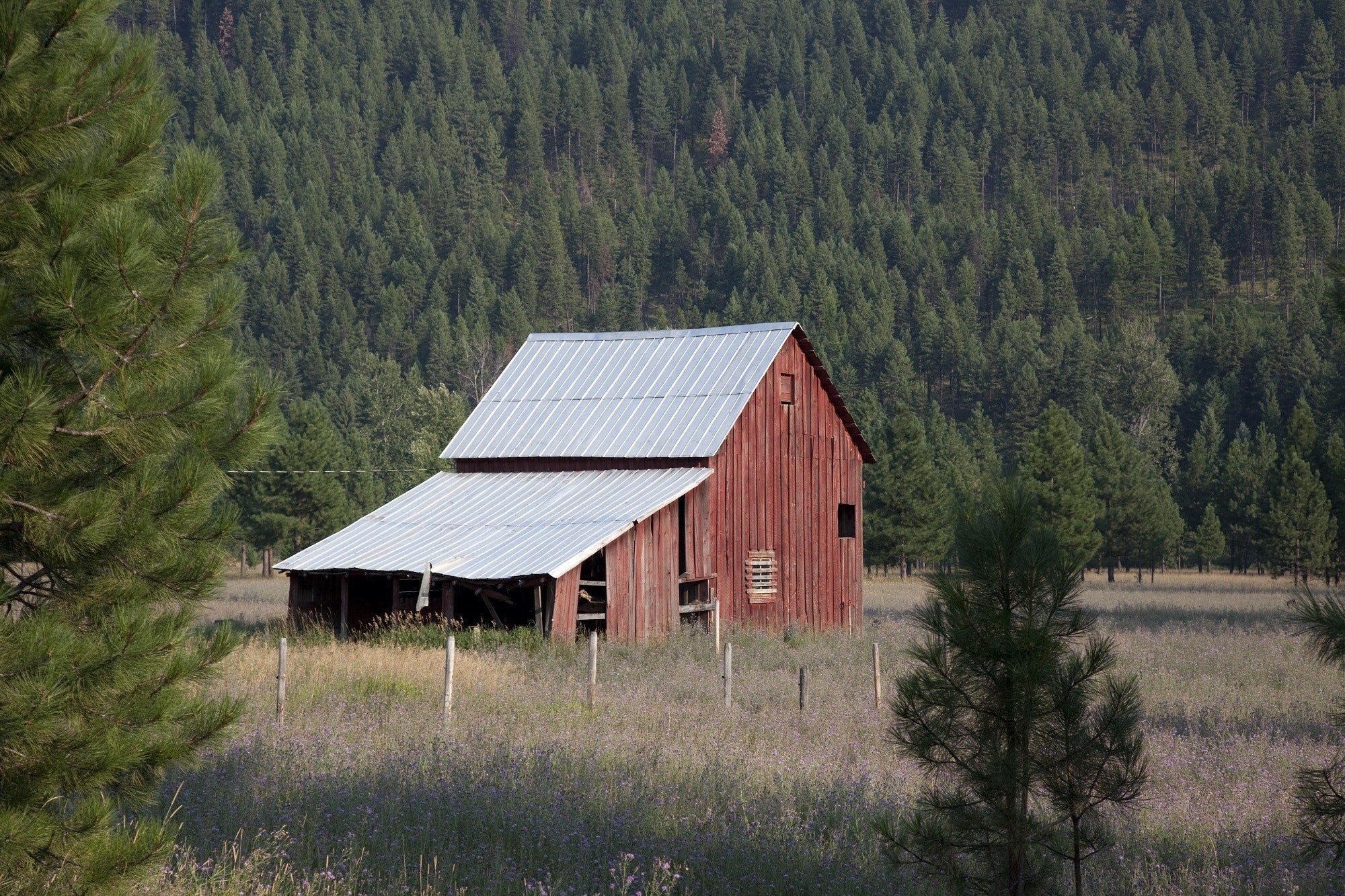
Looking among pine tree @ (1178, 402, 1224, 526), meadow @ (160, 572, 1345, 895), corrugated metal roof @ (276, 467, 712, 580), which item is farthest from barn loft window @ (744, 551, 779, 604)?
pine tree @ (1178, 402, 1224, 526)

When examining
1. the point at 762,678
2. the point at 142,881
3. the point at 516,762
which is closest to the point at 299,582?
the point at 762,678

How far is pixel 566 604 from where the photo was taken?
23.6 meters

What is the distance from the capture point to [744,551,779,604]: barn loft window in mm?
27641

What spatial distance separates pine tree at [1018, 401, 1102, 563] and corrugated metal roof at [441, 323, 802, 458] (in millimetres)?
19935

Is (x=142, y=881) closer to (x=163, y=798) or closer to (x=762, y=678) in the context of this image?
(x=163, y=798)

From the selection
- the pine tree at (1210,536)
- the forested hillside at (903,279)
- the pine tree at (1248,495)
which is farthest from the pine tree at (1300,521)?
the pine tree at (1210,536)

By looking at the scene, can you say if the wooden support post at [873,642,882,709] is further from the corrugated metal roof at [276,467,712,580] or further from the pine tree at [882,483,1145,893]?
the pine tree at [882,483,1145,893]

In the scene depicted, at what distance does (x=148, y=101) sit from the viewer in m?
6.53

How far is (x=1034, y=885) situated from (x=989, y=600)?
4.69 ft

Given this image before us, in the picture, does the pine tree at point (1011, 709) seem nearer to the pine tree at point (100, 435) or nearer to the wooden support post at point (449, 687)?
the pine tree at point (100, 435)

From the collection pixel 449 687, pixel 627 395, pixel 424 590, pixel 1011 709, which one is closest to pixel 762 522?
pixel 627 395

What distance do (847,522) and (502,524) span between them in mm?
8705

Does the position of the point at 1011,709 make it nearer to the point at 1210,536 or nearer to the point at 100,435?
the point at 100,435

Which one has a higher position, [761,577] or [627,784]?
[761,577]
